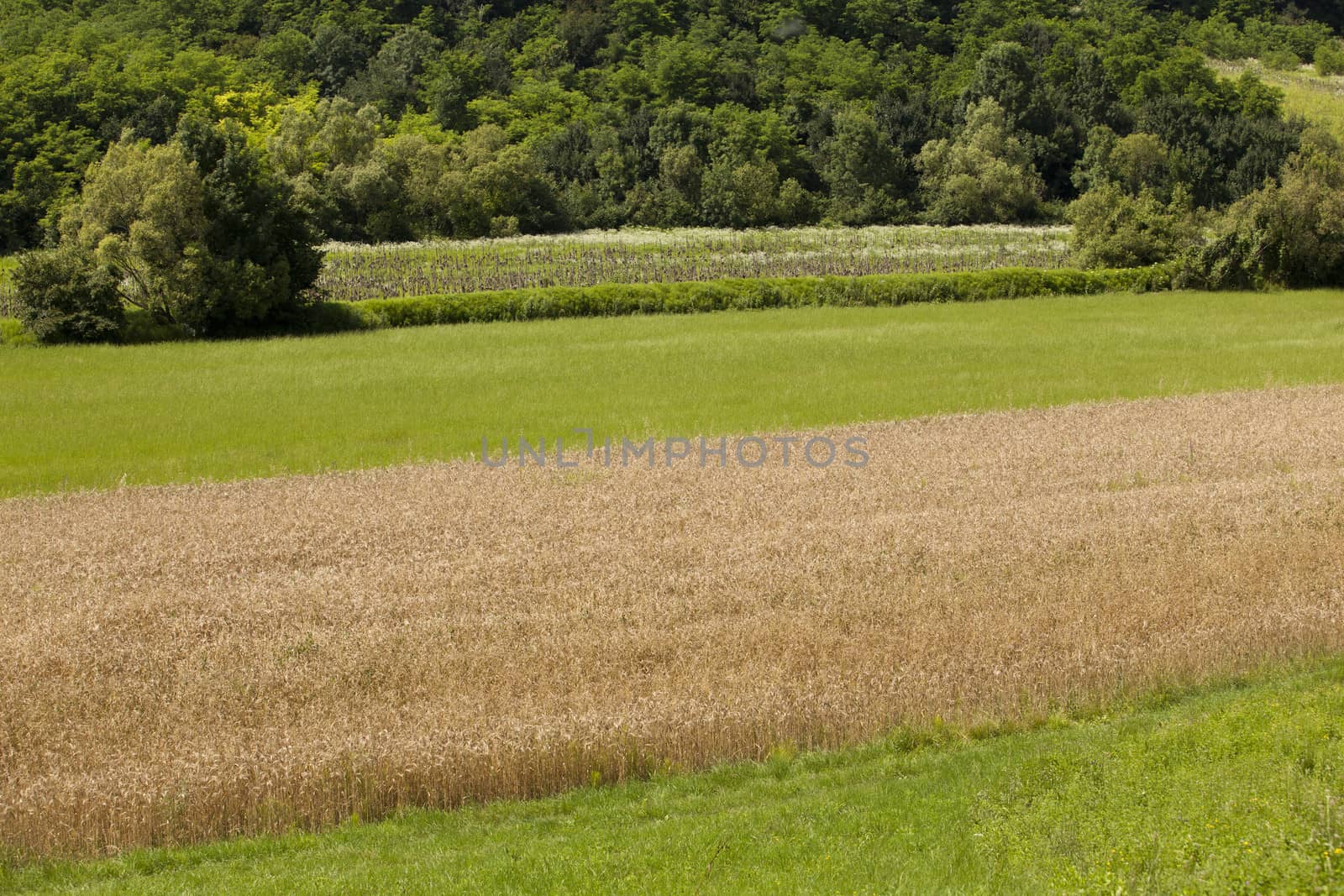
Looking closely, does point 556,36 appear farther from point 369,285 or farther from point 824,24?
point 369,285

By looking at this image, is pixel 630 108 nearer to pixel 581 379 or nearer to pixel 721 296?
pixel 721 296

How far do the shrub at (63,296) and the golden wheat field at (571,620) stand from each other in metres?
→ 19.8

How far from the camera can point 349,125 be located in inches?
2800

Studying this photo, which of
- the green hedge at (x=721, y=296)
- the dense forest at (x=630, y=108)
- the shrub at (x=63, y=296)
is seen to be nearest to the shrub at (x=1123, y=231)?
the green hedge at (x=721, y=296)

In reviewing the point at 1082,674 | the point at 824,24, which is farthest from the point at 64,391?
the point at 824,24

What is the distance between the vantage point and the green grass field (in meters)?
22.2

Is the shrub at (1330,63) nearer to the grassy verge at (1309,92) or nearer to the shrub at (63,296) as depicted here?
the grassy verge at (1309,92)

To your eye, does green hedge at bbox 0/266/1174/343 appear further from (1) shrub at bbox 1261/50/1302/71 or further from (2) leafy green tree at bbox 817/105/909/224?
(1) shrub at bbox 1261/50/1302/71

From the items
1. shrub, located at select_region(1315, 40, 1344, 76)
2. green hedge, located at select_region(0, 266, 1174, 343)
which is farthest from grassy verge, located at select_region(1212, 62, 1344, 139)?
green hedge, located at select_region(0, 266, 1174, 343)

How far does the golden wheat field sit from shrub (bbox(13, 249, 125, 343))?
1976 centimetres

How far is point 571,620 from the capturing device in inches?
456

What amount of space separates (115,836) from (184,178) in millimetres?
32427

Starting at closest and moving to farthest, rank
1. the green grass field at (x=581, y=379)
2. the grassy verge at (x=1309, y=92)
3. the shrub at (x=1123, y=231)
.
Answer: the green grass field at (x=581, y=379) → the shrub at (x=1123, y=231) → the grassy verge at (x=1309, y=92)

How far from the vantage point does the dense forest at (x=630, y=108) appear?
2800 inches
